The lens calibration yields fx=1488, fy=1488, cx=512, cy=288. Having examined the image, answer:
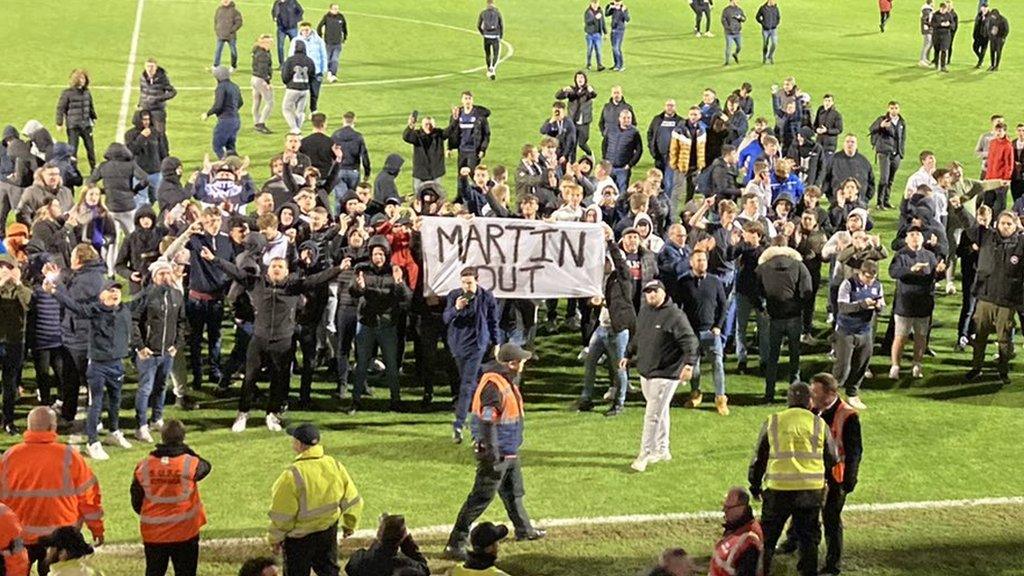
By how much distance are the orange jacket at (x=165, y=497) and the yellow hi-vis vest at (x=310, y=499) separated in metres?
0.69

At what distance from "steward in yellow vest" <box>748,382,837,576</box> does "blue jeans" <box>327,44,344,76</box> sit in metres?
23.7

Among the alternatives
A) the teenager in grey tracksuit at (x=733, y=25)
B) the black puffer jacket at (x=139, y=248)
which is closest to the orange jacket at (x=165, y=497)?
the black puffer jacket at (x=139, y=248)

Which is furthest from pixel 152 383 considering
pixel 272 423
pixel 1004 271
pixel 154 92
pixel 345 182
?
pixel 154 92

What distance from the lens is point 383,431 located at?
16172mm

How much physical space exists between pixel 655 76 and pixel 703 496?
77.6 ft

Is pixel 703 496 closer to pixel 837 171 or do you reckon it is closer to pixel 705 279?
pixel 705 279

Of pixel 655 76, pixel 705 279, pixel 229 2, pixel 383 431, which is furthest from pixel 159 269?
pixel 655 76

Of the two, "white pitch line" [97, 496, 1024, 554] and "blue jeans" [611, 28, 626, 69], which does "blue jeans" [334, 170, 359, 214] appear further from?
"blue jeans" [611, 28, 626, 69]

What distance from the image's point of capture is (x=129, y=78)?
35.0 m

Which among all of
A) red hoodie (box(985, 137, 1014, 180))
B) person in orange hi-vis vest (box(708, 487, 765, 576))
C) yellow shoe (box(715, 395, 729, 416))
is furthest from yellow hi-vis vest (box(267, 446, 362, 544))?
red hoodie (box(985, 137, 1014, 180))

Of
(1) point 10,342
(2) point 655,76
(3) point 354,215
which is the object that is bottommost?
(1) point 10,342

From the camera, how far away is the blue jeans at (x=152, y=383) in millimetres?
15406

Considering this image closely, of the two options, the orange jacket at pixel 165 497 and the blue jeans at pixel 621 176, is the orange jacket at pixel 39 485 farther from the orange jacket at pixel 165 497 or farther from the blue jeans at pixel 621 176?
the blue jeans at pixel 621 176

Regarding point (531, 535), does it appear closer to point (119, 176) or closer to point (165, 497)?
point (165, 497)
